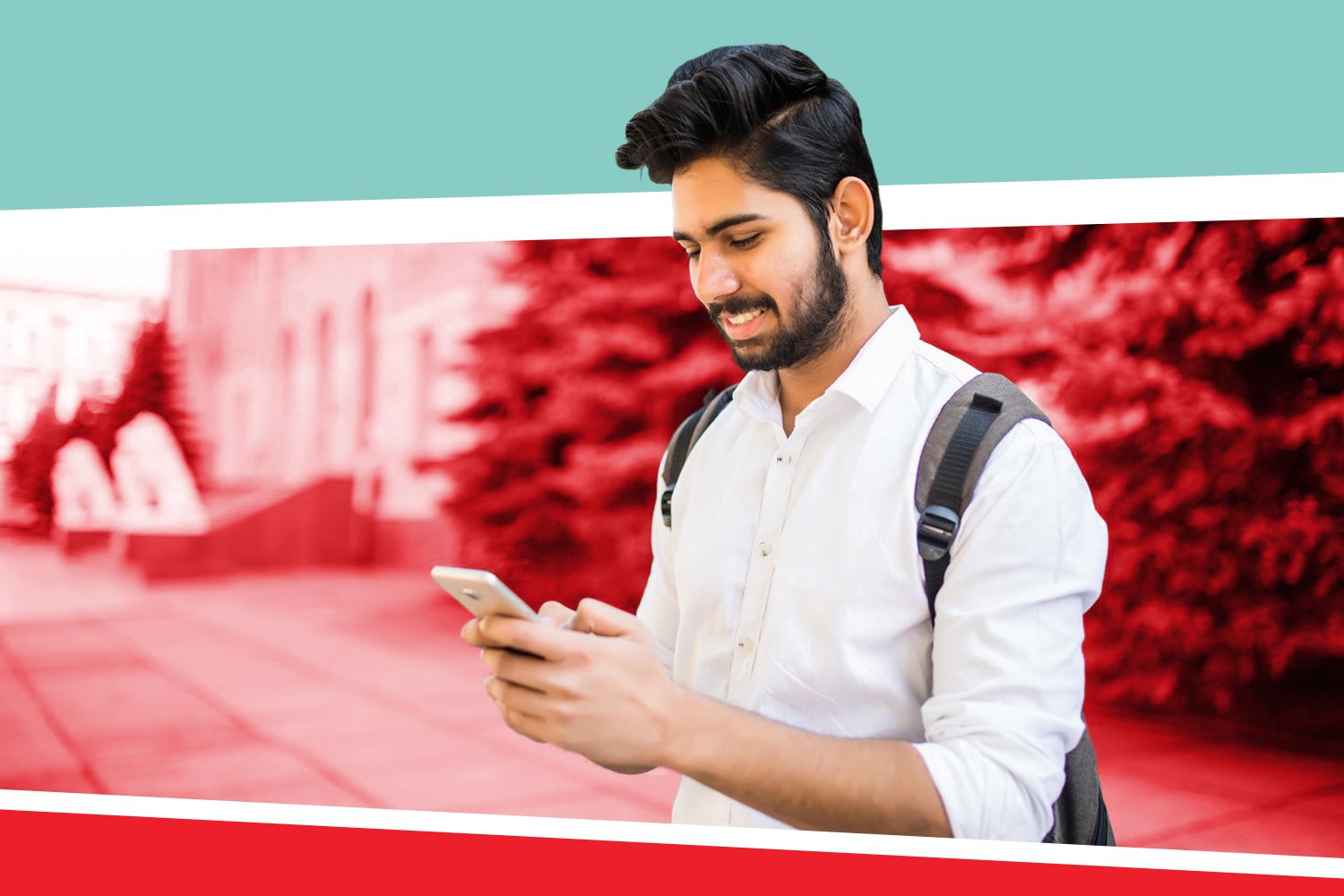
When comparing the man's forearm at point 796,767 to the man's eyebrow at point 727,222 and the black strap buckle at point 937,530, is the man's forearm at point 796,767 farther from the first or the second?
the man's eyebrow at point 727,222

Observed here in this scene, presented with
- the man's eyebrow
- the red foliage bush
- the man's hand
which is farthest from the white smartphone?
the red foliage bush

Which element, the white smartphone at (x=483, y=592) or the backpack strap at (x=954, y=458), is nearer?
the white smartphone at (x=483, y=592)

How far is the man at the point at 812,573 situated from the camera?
131 centimetres

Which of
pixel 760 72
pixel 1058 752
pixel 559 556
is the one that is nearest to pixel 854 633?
pixel 1058 752

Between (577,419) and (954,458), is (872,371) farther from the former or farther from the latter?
(577,419)

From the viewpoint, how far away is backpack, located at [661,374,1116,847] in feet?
4.49

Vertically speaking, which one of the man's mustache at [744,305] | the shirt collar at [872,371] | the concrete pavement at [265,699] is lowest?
the concrete pavement at [265,699]

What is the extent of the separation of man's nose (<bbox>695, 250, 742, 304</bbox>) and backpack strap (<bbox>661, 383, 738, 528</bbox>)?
254 mm

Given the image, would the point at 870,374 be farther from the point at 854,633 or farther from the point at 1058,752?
the point at 1058,752

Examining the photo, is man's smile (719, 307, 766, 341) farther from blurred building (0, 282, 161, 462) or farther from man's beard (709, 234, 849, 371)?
blurred building (0, 282, 161, 462)

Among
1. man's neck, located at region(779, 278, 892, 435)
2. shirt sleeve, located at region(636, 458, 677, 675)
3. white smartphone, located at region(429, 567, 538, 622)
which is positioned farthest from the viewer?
shirt sleeve, located at region(636, 458, 677, 675)

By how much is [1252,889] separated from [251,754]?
1863 mm

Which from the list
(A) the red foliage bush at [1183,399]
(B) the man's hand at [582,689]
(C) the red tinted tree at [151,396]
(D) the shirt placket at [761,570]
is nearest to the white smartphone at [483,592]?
(B) the man's hand at [582,689]

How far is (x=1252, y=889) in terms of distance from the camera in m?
1.86
